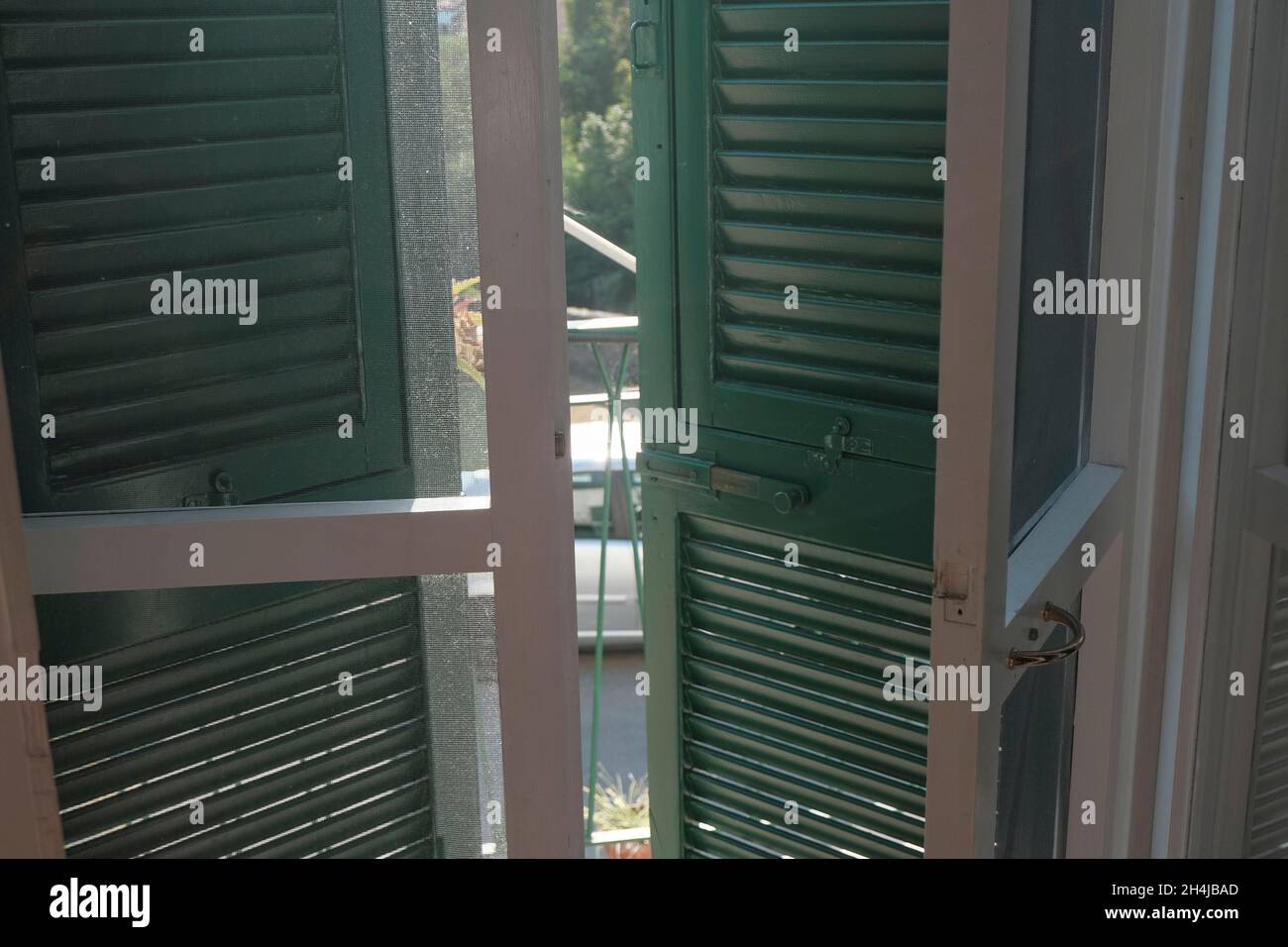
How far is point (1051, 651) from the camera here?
1093 mm

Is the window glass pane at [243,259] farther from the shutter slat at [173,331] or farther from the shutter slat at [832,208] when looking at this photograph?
the shutter slat at [832,208]

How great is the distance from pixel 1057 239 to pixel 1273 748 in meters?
0.76

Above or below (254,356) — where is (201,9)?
above

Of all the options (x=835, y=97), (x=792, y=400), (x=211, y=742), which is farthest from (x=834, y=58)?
(x=211, y=742)

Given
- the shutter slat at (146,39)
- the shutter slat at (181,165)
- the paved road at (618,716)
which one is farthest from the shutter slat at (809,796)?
the paved road at (618,716)

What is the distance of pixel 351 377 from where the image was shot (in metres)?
1.17

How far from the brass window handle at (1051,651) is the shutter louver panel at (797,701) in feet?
1.36

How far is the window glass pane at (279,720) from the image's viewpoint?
1192 millimetres

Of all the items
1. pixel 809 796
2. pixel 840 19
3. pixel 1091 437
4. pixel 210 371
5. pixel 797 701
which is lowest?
pixel 809 796

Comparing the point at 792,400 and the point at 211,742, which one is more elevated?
the point at 792,400

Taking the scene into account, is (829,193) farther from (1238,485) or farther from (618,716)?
(618,716)
